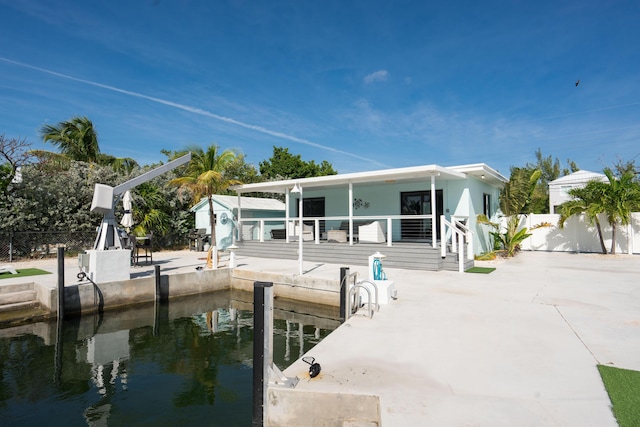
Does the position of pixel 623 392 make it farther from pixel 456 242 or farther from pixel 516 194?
pixel 516 194

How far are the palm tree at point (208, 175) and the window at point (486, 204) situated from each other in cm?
1090

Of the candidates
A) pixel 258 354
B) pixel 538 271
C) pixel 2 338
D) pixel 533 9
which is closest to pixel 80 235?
pixel 2 338

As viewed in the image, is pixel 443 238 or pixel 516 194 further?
pixel 516 194

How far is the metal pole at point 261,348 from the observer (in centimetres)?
331

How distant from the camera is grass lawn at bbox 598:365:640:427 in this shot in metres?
2.69

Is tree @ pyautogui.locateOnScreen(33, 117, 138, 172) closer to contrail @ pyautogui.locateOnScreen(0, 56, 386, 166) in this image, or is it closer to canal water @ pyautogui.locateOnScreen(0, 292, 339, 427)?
contrail @ pyautogui.locateOnScreen(0, 56, 386, 166)

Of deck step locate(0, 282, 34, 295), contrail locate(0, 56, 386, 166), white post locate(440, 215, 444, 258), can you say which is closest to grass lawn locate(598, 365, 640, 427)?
white post locate(440, 215, 444, 258)

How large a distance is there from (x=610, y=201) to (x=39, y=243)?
2383cm

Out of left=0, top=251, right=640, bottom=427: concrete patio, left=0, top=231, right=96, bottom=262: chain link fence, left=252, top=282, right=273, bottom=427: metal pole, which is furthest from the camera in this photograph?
left=0, top=231, right=96, bottom=262: chain link fence

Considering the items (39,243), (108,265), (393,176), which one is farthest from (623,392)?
(39,243)

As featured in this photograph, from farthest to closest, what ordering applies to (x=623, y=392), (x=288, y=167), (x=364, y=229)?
(x=288, y=167), (x=364, y=229), (x=623, y=392)

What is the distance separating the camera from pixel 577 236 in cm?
1605

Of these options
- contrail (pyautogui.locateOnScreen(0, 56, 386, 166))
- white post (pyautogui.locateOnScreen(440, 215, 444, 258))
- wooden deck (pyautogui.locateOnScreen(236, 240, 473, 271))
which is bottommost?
wooden deck (pyautogui.locateOnScreen(236, 240, 473, 271))

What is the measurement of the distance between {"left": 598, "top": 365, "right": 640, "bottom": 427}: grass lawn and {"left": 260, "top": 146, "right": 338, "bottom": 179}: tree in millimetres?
30625
